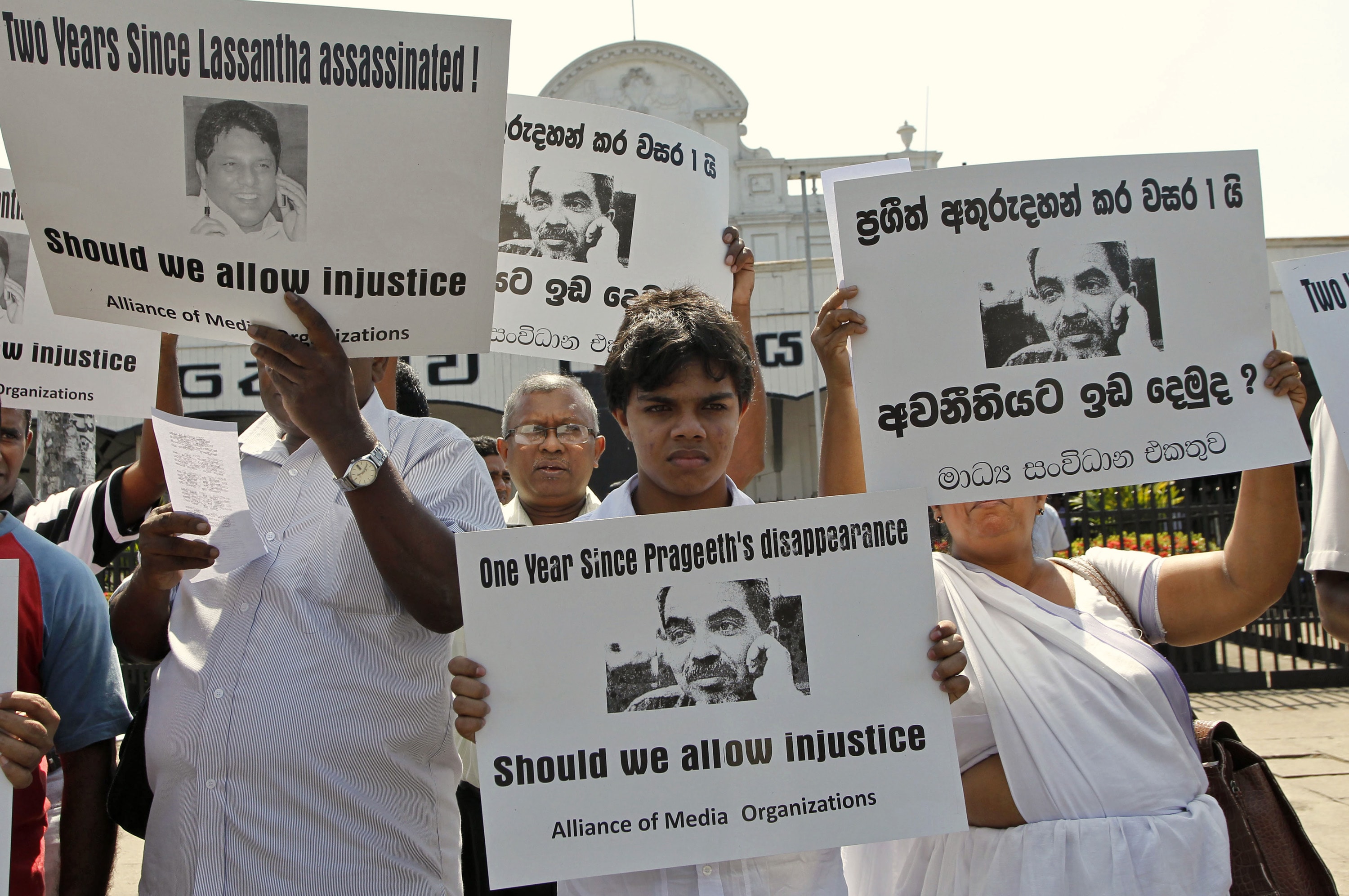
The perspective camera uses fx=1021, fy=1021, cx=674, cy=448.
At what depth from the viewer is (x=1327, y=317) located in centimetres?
224

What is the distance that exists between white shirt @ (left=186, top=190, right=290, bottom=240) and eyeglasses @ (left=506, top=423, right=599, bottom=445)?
1628 mm

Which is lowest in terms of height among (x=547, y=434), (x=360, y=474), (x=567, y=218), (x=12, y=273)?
(x=360, y=474)

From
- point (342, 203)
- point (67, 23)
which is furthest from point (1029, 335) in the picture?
point (67, 23)

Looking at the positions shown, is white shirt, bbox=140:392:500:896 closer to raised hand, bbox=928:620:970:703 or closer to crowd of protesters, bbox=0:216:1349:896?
crowd of protesters, bbox=0:216:1349:896

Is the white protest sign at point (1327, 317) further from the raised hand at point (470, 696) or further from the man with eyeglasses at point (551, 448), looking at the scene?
the man with eyeglasses at point (551, 448)

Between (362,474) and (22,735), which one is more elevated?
(362,474)

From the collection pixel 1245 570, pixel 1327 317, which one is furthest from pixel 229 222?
pixel 1327 317

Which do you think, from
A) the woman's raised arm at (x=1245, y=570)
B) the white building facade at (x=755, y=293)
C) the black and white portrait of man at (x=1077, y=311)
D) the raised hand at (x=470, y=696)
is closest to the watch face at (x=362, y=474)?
the raised hand at (x=470, y=696)

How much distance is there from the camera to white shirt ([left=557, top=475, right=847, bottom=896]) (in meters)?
1.80

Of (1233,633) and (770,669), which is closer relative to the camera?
(770,669)

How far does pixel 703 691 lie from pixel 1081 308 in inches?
41.4

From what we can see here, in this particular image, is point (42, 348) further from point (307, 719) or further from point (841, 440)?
point (841, 440)

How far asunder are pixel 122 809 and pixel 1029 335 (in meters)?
2.01

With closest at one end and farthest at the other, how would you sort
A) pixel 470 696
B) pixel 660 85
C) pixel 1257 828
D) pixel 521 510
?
pixel 470 696 → pixel 1257 828 → pixel 521 510 → pixel 660 85
